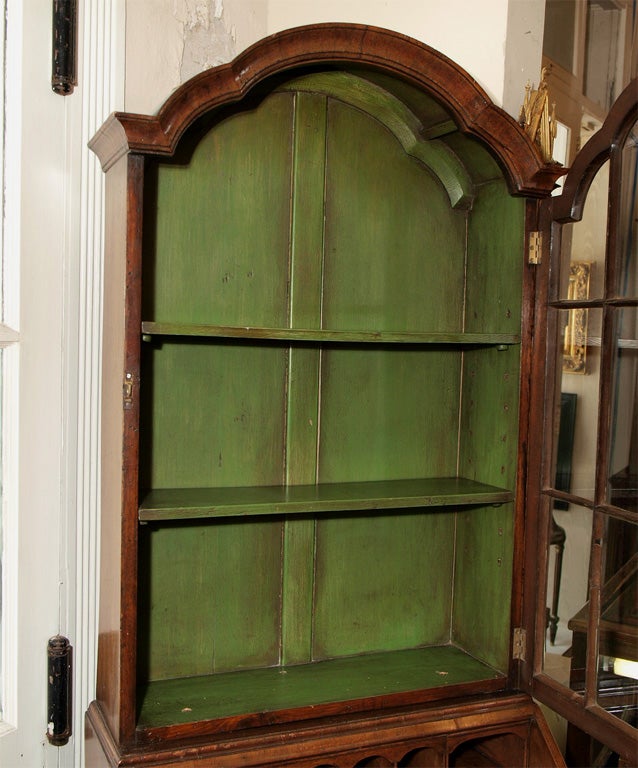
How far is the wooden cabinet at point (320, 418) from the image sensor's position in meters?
1.87

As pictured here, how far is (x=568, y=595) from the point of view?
209cm

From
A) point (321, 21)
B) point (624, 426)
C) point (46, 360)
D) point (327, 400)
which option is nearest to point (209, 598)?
point (327, 400)

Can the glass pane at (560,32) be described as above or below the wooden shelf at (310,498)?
above

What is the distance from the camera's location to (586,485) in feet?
6.61

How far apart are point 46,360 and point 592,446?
4.41 ft

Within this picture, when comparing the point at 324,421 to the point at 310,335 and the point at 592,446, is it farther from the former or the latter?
the point at 592,446

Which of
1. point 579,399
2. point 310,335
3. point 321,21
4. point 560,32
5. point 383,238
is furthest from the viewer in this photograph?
point 560,32

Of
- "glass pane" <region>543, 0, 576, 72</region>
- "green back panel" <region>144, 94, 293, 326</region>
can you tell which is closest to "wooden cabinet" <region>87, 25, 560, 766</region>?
"green back panel" <region>144, 94, 293, 326</region>

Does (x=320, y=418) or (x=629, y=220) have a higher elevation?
(x=629, y=220)

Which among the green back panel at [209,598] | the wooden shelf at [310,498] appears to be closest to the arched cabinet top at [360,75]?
the wooden shelf at [310,498]

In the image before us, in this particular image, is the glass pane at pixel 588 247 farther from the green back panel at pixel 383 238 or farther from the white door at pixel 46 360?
the white door at pixel 46 360

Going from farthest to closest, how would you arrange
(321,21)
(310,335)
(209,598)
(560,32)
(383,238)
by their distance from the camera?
(560,32) < (321,21) < (383,238) < (209,598) < (310,335)

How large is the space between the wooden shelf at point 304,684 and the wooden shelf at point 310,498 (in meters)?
0.43

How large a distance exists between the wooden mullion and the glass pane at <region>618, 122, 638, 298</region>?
0.74m
